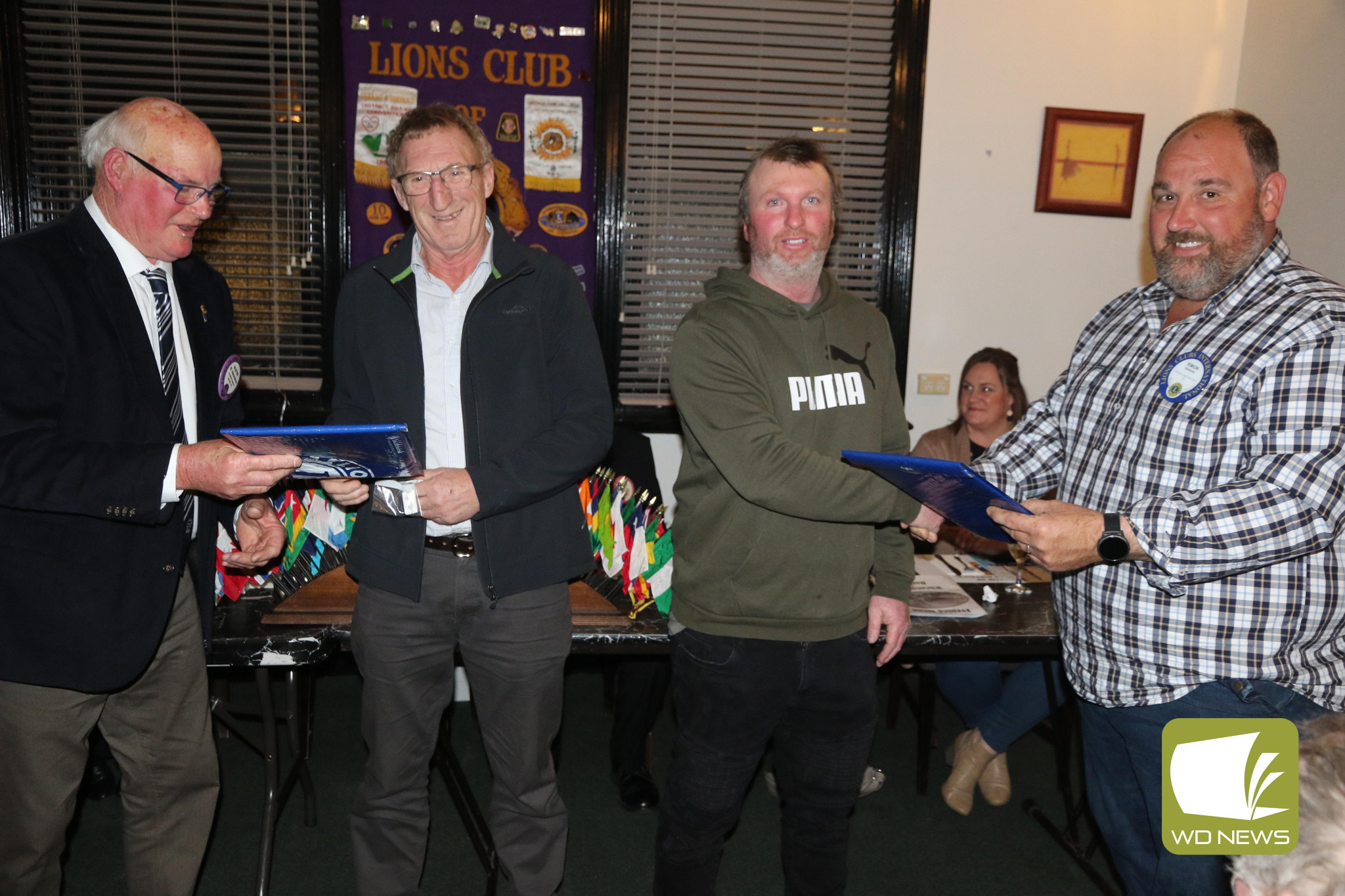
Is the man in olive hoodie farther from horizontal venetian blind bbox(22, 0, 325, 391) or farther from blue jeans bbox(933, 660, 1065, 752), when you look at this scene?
horizontal venetian blind bbox(22, 0, 325, 391)

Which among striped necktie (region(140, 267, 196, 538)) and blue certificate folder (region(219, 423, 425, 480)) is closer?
blue certificate folder (region(219, 423, 425, 480))

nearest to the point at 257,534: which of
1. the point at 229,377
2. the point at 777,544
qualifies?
the point at 229,377

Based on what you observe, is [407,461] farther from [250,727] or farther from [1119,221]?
[1119,221]

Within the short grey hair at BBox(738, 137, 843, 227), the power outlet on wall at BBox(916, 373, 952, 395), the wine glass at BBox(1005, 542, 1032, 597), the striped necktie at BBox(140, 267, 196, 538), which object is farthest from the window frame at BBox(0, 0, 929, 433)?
the striped necktie at BBox(140, 267, 196, 538)

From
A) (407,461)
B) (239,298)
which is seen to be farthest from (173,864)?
(239,298)

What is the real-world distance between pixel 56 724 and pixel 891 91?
3761 mm

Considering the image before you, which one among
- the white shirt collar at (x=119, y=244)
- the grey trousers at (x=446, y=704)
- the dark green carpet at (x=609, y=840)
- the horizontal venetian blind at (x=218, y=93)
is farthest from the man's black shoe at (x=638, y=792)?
the horizontal venetian blind at (x=218, y=93)

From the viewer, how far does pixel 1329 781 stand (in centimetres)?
87

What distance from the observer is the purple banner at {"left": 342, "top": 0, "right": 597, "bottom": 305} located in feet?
12.2

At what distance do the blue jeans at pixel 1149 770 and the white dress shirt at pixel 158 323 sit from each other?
1768mm

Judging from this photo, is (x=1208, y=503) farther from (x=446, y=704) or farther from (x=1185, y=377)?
(x=446, y=704)

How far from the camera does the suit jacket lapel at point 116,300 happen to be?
5.54 ft

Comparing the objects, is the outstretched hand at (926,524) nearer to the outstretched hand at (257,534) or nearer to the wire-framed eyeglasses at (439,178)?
the wire-framed eyeglasses at (439,178)

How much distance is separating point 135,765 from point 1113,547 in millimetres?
1960
